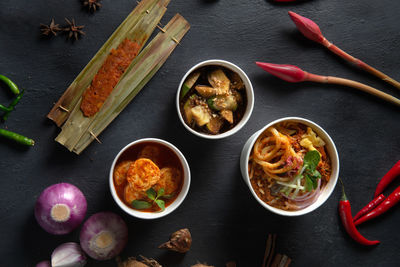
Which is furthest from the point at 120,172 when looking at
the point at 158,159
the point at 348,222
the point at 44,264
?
the point at 348,222

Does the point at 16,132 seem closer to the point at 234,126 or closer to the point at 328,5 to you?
the point at 234,126

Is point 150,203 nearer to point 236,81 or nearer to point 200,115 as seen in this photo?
point 200,115

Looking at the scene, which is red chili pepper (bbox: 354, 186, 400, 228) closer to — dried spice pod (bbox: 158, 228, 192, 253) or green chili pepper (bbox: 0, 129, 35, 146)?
dried spice pod (bbox: 158, 228, 192, 253)

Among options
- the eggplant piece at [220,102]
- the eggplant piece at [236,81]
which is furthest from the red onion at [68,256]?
the eggplant piece at [236,81]

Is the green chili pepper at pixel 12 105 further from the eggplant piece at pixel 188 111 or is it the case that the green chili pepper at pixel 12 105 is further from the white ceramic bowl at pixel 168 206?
the eggplant piece at pixel 188 111

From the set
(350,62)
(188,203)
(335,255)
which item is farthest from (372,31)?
(188,203)

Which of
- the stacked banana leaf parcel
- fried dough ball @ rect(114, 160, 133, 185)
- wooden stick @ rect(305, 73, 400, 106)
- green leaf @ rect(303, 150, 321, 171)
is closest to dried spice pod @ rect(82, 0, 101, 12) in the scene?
the stacked banana leaf parcel
